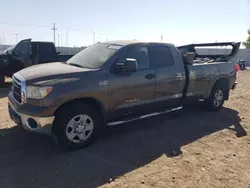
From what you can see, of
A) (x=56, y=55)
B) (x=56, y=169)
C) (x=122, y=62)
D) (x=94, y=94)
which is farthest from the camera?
(x=56, y=55)

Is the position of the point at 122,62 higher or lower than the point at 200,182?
higher

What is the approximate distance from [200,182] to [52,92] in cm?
252

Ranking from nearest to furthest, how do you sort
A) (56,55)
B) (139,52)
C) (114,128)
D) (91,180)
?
(91,180) → (139,52) → (114,128) → (56,55)

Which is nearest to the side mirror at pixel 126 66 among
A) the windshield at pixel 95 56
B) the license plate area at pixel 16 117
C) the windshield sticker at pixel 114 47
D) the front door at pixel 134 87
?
the front door at pixel 134 87

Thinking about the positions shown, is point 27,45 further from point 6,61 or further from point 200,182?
point 200,182

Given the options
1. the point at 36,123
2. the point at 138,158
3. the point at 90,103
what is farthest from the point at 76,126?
the point at 138,158

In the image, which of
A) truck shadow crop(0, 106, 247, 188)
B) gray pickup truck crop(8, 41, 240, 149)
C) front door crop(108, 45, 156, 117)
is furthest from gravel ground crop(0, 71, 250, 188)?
front door crop(108, 45, 156, 117)

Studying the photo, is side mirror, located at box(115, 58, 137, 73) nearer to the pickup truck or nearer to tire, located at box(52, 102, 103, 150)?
tire, located at box(52, 102, 103, 150)

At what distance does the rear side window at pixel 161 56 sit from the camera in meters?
5.39

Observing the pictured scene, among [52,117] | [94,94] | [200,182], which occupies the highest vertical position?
[94,94]

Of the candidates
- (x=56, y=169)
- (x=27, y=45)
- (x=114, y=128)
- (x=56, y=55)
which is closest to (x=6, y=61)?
(x=27, y=45)

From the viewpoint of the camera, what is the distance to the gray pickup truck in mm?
4008

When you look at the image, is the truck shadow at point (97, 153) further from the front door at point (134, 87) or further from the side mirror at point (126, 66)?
the side mirror at point (126, 66)

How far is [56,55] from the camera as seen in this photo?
452 inches
